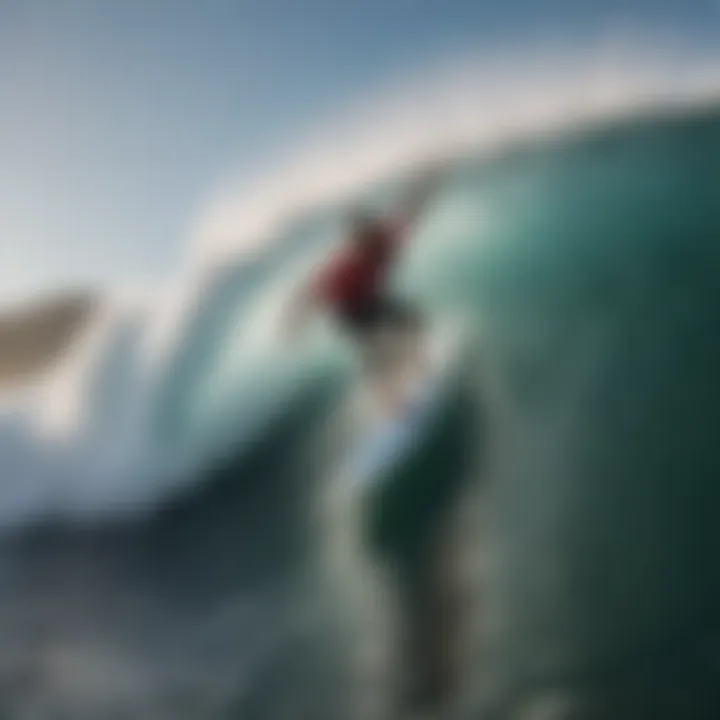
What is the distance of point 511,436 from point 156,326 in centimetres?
40

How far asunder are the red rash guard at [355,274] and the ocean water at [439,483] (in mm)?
25

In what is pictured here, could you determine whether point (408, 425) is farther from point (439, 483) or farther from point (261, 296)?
point (261, 296)

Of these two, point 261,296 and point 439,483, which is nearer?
point 439,483

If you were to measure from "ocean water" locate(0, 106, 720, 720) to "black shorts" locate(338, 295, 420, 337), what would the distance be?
0.08 ft

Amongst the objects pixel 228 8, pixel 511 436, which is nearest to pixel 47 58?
pixel 228 8

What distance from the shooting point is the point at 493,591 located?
3.29 feet

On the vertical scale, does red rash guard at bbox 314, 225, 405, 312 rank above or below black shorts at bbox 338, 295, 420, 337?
above

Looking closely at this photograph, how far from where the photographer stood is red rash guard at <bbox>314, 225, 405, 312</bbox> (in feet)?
3.66

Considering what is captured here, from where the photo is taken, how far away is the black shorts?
3.58ft

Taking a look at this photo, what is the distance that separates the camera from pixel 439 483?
1.04 m

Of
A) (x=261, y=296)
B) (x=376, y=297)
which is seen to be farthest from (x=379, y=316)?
(x=261, y=296)

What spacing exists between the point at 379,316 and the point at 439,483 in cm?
17

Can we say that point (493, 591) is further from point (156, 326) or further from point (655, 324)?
point (156, 326)

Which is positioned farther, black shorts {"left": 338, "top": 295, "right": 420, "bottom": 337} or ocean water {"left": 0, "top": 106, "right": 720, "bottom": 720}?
black shorts {"left": 338, "top": 295, "right": 420, "bottom": 337}
